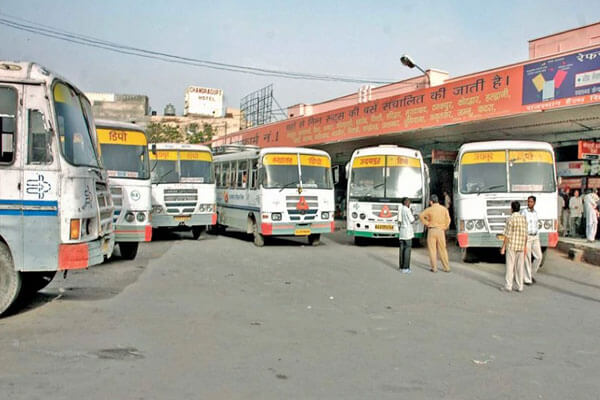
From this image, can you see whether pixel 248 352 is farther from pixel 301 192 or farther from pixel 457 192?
pixel 301 192

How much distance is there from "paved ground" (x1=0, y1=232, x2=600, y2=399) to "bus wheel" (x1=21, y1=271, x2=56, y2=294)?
33 cm

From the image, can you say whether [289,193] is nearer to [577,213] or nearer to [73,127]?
[577,213]

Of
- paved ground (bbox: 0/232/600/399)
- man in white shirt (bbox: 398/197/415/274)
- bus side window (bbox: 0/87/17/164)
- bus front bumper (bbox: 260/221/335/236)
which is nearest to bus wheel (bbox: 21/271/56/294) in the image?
paved ground (bbox: 0/232/600/399)

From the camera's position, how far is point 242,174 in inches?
690

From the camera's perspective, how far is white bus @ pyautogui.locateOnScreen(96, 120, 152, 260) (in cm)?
1209

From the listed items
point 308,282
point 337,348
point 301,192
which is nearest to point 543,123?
point 301,192

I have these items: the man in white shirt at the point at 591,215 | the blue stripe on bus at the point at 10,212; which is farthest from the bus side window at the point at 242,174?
the blue stripe on bus at the point at 10,212

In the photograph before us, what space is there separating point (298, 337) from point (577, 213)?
44.1 ft

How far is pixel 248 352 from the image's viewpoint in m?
5.54

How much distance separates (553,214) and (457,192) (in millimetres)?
2063

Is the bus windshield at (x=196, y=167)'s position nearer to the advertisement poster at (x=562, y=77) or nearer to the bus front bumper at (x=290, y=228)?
the bus front bumper at (x=290, y=228)

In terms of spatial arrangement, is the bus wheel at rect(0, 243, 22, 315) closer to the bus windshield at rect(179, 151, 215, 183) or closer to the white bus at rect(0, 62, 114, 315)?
the white bus at rect(0, 62, 114, 315)

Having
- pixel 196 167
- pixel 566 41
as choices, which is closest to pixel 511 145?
pixel 566 41

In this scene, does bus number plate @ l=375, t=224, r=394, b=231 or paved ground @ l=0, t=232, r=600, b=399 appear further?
bus number plate @ l=375, t=224, r=394, b=231
